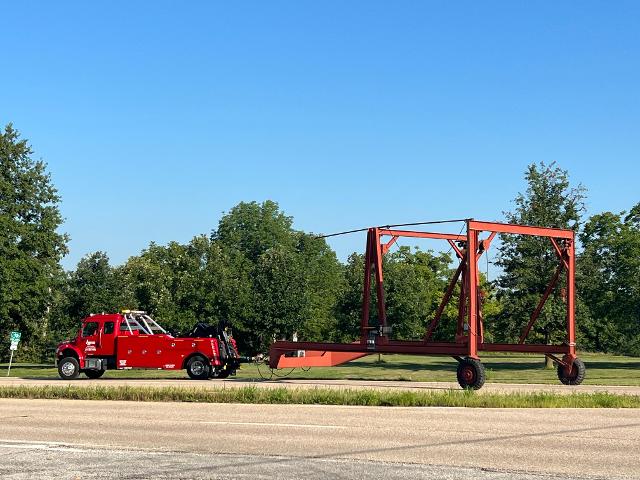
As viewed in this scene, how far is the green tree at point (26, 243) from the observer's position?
54.6 meters

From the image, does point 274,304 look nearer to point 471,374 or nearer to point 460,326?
point 460,326

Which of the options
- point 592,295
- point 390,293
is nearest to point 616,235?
point 592,295

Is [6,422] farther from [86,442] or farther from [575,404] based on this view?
[575,404]

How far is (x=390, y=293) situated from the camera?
2271 inches

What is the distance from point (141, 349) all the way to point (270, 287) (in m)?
23.2

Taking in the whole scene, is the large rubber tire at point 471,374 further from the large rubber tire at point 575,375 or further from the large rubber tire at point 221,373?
the large rubber tire at point 221,373

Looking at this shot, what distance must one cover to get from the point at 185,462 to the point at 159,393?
10.5 m

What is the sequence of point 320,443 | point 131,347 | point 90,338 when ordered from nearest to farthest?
point 320,443, point 131,347, point 90,338

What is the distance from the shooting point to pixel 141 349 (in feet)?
112

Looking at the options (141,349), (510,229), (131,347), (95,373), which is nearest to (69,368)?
(95,373)

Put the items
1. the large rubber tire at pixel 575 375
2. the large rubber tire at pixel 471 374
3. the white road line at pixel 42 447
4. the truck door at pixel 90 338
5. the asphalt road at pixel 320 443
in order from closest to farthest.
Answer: the asphalt road at pixel 320 443, the white road line at pixel 42 447, the large rubber tire at pixel 471 374, the large rubber tire at pixel 575 375, the truck door at pixel 90 338

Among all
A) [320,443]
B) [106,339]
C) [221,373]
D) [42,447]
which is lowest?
[42,447]

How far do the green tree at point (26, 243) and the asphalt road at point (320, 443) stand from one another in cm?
3880

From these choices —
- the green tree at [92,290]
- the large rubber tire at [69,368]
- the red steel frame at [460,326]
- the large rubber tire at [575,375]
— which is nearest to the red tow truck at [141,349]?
the large rubber tire at [69,368]
